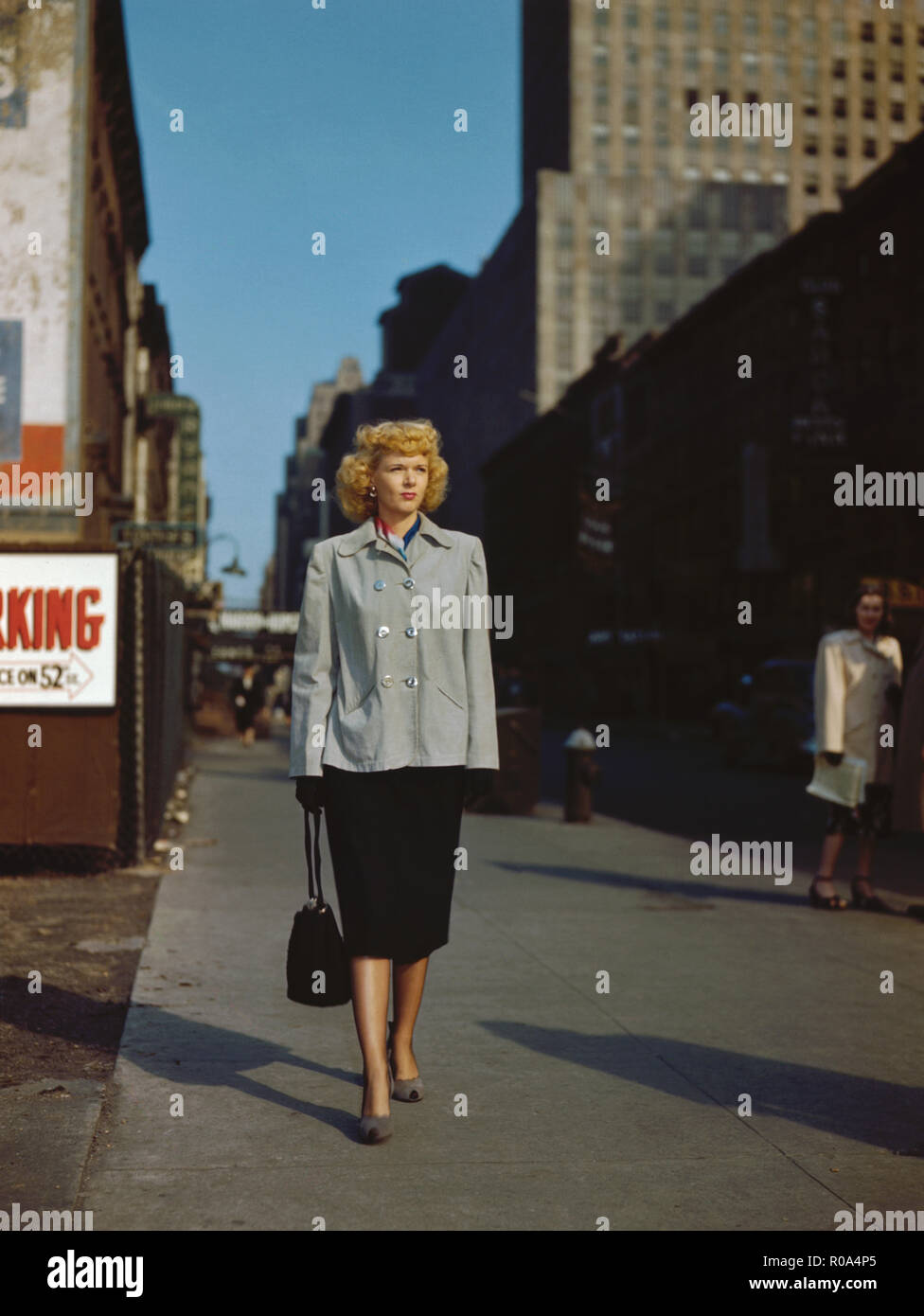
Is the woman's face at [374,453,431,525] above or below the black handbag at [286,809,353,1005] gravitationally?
above

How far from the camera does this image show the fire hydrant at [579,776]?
15219 mm

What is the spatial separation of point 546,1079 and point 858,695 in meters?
4.71

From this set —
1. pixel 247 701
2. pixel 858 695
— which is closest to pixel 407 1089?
pixel 858 695

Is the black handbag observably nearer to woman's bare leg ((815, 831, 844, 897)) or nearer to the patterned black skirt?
the patterned black skirt

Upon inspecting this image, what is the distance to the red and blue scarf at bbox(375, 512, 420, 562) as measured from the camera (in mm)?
4746

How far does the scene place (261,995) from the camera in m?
6.50

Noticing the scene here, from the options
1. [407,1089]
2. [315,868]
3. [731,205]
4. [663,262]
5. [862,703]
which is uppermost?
[731,205]

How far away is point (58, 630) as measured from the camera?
401 inches

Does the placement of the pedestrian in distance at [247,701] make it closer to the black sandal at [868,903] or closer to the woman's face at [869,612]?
the black sandal at [868,903]

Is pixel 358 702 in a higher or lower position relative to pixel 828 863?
higher
